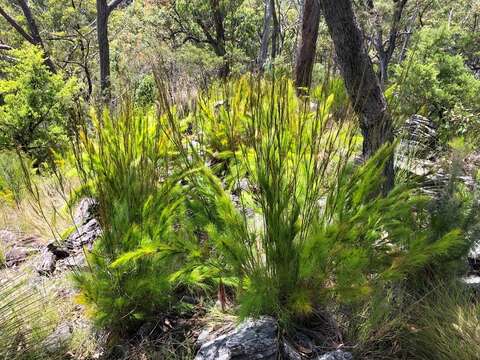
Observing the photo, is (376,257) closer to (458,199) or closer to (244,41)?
(458,199)

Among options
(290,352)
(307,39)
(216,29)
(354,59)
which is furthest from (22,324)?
(216,29)

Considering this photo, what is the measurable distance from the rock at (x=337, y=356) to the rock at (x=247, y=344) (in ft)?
0.70

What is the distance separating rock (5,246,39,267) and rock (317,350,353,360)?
240cm

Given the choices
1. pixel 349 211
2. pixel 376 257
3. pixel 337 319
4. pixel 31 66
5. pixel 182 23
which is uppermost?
pixel 182 23

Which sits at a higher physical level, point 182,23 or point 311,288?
point 182,23

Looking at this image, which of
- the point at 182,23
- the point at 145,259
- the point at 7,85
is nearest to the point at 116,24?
the point at 182,23

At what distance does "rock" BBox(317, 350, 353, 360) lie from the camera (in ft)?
5.93

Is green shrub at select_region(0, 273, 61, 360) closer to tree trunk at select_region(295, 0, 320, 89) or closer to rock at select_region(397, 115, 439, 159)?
rock at select_region(397, 115, 439, 159)

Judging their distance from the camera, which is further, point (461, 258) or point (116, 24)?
point (116, 24)

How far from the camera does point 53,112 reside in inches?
239

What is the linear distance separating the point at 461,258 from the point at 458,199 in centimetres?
34

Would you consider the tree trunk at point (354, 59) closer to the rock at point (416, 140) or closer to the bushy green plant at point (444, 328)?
the rock at point (416, 140)

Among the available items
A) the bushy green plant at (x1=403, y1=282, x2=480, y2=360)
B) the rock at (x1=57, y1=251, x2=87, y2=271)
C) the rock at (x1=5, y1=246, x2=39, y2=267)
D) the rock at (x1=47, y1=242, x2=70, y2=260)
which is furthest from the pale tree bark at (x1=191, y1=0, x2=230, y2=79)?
the bushy green plant at (x1=403, y1=282, x2=480, y2=360)

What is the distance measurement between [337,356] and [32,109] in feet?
A: 18.4
